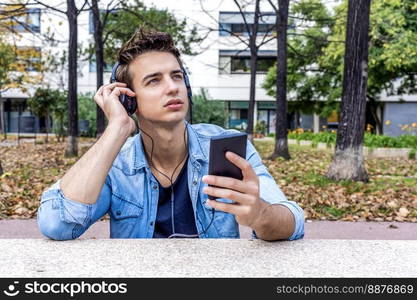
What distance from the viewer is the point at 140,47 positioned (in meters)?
2.24

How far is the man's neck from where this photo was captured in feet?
7.32

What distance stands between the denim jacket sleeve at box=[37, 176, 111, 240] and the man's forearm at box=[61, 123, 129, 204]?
27 millimetres

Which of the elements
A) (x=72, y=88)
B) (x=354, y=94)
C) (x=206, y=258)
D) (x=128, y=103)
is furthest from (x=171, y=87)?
(x=72, y=88)

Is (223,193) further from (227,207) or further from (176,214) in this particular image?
(176,214)

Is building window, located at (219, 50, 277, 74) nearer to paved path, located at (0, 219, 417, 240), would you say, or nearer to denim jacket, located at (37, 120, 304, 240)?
paved path, located at (0, 219, 417, 240)

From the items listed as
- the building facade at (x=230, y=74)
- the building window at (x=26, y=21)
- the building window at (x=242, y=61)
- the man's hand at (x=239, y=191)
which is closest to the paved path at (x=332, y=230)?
the man's hand at (x=239, y=191)

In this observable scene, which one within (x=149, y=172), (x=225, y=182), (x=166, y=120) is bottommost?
(x=149, y=172)

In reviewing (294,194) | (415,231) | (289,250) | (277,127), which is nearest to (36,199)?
→ (294,194)

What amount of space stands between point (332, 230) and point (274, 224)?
414 cm

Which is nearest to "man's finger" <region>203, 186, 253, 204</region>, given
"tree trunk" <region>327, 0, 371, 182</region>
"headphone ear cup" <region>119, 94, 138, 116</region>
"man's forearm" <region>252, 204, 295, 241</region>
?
"man's forearm" <region>252, 204, 295, 241</region>

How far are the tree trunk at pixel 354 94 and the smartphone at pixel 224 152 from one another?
7.41m

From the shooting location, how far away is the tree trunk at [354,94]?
8516mm

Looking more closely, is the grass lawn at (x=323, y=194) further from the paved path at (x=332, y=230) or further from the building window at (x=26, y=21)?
the building window at (x=26, y=21)

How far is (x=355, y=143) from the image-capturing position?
858 cm
